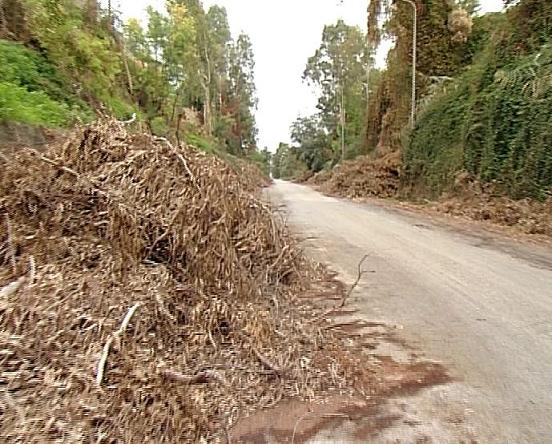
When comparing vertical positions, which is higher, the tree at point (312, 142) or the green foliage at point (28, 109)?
the green foliage at point (28, 109)

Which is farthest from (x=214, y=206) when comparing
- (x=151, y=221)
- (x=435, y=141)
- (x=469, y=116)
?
(x=435, y=141)

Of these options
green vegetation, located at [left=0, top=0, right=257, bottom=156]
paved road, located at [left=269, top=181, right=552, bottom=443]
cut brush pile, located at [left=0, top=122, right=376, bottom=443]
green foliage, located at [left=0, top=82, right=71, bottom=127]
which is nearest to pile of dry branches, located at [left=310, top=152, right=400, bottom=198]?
green vegetation, located at [left=0, top=0, right=257, bottom=156]

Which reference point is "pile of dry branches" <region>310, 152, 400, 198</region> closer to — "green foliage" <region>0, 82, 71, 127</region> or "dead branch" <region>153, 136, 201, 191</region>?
"green foliage" <region>0, 82, 71, 127</region>

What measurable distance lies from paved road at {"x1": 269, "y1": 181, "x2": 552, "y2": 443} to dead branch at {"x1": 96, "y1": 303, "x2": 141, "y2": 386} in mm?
2132

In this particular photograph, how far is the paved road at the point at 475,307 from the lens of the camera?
3.23 metres

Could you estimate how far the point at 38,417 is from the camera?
260 centimetres

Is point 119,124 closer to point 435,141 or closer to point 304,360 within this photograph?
point 304,360

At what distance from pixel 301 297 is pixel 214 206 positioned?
1.56m

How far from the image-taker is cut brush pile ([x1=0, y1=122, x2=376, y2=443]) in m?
2.79

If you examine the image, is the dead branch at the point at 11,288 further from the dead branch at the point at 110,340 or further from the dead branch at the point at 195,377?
the dead branch at the point at 195,377

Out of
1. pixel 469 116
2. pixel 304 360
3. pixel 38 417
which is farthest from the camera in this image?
pixel 469 116

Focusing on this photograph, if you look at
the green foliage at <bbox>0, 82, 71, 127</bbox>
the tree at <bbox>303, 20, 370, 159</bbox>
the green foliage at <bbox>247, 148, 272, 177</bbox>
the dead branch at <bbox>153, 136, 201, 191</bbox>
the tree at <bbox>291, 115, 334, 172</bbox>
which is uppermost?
the tree at <bbox>303, 20, 370, 159</bbox>

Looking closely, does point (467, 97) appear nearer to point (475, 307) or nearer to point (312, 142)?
point (475, 307)

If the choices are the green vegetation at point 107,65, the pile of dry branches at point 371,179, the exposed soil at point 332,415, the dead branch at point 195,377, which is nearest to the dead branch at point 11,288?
the dead branch at point 195,377
